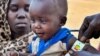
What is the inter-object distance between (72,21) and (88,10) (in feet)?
2.04

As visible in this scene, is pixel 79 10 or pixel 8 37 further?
pixel 79 10

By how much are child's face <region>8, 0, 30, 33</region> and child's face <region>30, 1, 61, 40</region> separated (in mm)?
571

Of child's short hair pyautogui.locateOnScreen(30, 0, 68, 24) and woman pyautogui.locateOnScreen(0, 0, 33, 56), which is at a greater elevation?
child's short hair pyautogui.locateOnScreen(30, 0, 68, 24)

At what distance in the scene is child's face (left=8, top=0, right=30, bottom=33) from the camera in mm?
2070

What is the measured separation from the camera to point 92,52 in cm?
137

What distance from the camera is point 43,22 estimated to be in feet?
4.88

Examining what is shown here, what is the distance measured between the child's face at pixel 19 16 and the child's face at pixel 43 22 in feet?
Answer: 1.87

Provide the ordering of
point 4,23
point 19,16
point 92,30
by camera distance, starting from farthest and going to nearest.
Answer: point 4,23 < point 19,16 < point 92,30

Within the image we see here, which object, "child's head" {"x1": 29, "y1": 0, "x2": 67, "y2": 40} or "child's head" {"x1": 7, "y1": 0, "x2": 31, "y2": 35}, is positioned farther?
"child's head" {"x1": 7, "y1": 0, "x2": 31, "y2": 35}

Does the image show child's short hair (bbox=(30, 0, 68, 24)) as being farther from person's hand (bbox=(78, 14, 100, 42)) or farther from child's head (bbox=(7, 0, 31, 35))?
child's head (bbox=(7, 0, 31, 35))

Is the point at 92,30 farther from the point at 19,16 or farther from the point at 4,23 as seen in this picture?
the point at 4,23

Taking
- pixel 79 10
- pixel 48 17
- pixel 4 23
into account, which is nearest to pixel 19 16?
pixel 4 23

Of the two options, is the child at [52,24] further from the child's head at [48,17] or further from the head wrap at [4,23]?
the head wrap at [4,23]

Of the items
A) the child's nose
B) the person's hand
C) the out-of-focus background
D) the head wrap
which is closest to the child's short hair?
the person's hand
